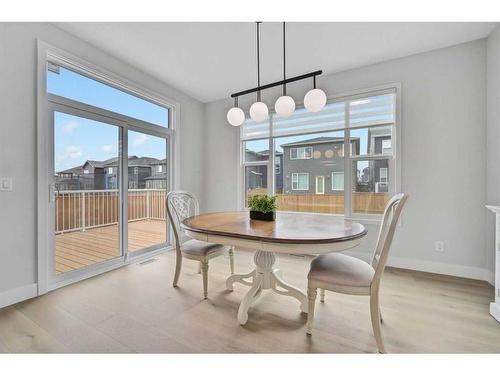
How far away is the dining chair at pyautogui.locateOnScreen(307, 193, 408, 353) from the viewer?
1.44 metres

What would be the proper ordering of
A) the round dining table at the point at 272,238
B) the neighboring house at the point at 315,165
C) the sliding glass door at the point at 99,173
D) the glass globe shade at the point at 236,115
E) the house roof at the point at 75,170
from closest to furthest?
1. the round dining table at the point at 272,238
2. the glass globe shade at the point at 236,115
3. the sliding glass door at the point at 99,173
4. the house roof at the point at 75,170
5. the neighboring house at the point at 315,165

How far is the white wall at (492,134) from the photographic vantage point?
2297 mm

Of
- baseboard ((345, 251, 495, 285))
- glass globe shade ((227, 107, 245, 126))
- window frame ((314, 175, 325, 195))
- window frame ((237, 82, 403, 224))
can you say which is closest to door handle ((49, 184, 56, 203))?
glass globe shade ((227, 107, 245, 126))

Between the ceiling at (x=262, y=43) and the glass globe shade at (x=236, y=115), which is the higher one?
the ceiling at (x=262, y=43)

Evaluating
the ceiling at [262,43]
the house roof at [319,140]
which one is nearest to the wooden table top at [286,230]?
the house roof at [319,140]

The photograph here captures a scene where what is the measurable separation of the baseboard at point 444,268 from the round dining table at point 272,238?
157 centimetres

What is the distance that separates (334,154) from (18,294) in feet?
12.5

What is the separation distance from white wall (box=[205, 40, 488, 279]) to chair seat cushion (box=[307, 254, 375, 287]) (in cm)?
165

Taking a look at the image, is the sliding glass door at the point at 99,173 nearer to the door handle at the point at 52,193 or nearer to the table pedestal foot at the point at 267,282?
the door handle at the point at 52,193

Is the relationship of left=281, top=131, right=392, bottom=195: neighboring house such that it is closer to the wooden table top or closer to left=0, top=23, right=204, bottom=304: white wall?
the wooden table top

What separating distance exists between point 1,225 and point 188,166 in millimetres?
2432

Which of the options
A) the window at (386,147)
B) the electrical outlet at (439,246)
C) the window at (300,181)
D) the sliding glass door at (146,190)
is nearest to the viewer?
the electrical outlet at (439,246)
